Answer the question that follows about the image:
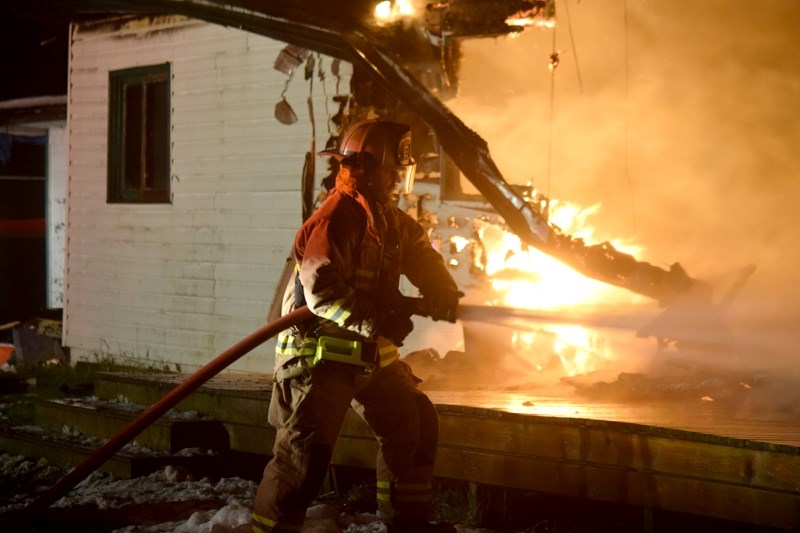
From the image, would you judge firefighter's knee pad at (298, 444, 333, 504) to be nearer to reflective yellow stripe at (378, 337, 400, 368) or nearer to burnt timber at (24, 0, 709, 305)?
reflective yellow stripe at (378, 337, 400, 368)

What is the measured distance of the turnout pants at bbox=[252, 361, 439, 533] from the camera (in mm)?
4387

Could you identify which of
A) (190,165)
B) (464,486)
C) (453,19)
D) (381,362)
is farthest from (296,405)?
(190,165)

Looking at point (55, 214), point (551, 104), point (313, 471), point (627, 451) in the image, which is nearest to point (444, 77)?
point (551, 104)

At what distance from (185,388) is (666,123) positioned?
5730 millimetres

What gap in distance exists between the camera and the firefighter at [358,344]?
441cm

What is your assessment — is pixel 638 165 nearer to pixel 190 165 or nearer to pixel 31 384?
pixel 190 165

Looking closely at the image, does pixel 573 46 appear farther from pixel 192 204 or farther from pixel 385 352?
pixel 385 352

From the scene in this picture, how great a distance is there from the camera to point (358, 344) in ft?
15.1

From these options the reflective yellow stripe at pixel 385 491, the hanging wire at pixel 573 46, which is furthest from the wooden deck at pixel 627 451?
the hanging wire at pixel 573 46

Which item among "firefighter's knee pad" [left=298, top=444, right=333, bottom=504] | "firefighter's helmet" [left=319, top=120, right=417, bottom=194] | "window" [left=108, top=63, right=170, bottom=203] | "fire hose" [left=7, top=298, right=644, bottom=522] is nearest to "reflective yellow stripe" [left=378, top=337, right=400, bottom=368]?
"fire hose" [left=7, top=298, right=644, bottom=522]

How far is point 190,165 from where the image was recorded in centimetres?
1033

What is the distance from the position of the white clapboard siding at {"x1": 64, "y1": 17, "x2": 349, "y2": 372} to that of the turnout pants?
4663 millimetres

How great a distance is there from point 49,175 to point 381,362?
1178 cm

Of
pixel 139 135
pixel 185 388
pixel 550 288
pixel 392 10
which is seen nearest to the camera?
pixel 185 388
